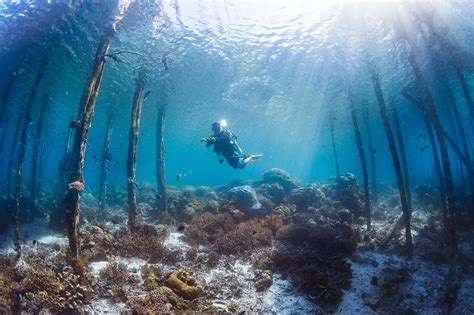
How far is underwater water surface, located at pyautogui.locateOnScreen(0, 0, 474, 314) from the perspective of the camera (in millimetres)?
7820

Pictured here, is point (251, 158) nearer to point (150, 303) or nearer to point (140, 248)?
point (140, 248)

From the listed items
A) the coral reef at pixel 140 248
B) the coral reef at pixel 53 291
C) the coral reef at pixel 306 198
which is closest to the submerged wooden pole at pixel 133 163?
the coral reef at pixel 140 248

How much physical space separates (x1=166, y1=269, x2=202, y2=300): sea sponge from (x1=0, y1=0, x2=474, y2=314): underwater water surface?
0.04 metres

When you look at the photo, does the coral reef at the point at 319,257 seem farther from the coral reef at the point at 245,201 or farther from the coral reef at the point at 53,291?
the coral reef at the point at 53,291

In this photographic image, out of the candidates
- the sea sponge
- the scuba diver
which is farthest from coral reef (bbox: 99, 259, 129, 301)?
the scuba diver

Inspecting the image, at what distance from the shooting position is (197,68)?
21.0 metres

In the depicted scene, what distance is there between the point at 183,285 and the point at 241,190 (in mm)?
8383

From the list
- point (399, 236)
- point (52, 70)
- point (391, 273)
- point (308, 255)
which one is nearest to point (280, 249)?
point (308, 255)

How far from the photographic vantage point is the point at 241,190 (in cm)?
1559

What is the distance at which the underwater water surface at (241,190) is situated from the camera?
25.7 feet

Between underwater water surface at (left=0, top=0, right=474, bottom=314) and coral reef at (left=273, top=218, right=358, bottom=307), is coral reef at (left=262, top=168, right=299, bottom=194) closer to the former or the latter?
underwater water surface at (left=0, top=0, right=474, bottom=314)

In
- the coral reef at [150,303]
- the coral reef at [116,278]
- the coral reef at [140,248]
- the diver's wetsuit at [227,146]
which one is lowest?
the coral reef at [150,303]

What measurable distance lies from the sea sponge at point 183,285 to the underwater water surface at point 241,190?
0.04m

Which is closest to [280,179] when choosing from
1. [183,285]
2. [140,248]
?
[140,248]
